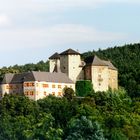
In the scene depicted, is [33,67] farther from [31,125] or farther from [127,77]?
[31,125]

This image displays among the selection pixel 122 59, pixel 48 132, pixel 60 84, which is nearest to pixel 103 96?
pixel 60 84

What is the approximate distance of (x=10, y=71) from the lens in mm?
114750

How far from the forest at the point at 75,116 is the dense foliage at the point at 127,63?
0.81 feet

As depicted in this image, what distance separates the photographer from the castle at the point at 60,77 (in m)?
99.3

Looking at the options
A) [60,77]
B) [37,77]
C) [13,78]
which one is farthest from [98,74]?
[13,78]

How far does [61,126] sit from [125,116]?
22.4ft

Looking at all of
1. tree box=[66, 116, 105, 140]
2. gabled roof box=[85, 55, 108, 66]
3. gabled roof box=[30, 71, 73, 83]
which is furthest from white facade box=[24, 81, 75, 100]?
tree box=[66, 116, 105, 140]

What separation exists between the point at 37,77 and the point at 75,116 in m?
11.8

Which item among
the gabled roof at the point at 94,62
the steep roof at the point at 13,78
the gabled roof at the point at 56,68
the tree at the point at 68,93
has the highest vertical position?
the gabled roof at the point at 94,62

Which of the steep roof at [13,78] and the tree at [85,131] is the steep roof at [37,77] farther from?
the tree at [85,131]

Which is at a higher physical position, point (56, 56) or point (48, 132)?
point (56, 56)

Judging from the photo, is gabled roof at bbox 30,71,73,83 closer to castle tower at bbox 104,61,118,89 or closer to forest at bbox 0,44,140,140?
forest at bbox 0,44,140,140

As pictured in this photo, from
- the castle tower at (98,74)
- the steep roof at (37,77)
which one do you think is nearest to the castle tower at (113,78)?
the castle tower at (98,74)

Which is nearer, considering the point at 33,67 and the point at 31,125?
the point at 31,125
